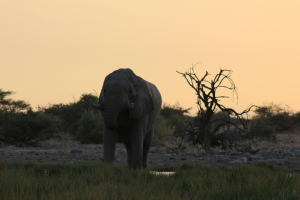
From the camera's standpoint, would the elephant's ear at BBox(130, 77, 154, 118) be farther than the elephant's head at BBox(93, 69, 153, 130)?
Yes

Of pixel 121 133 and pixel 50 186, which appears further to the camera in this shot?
pixel 121 133

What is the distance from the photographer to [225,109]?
19656 mm

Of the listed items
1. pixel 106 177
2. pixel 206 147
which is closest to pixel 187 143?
pixel 206 147

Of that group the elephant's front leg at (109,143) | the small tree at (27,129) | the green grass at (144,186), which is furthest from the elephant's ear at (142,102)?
the small tree at (27,129)

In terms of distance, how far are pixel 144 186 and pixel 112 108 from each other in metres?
2.67

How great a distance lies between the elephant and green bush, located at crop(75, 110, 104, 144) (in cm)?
→ 1647

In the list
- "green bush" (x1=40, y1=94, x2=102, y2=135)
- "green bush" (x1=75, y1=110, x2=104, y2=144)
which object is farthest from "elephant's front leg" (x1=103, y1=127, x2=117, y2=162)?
"green bush" (x1=40, y1=94, x2=102, y2=135)

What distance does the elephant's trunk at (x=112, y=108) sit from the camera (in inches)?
430

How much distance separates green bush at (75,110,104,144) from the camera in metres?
28.9

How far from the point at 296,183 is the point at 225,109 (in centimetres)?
1091

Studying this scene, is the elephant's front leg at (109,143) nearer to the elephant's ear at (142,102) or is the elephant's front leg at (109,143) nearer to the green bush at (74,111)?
the elephant's ear at (142,102)

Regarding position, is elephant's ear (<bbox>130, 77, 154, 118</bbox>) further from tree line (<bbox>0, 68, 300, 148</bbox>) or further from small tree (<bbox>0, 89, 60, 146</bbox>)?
small tree (<bbox>0, 89, 60, 146</bbox>)

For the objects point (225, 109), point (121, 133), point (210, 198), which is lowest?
point (210, 198)

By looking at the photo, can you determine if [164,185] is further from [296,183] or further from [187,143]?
[187,143]
